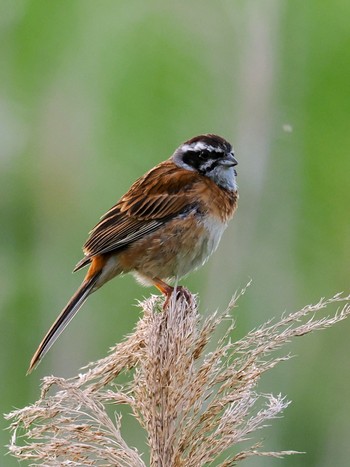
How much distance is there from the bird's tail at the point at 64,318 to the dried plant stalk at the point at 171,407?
38.2 inches

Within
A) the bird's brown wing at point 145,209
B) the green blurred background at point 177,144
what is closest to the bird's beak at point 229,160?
the bird's brown wing at point 145,209

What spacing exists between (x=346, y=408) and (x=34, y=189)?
4.91 m

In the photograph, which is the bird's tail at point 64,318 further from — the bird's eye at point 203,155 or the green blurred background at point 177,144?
the green blurred background at point 177,144

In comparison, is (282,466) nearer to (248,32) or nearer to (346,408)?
(346,408)

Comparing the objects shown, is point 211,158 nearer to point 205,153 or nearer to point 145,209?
point 205,153

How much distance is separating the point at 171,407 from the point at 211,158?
262 centimetres

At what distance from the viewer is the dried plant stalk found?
2674 millimetres

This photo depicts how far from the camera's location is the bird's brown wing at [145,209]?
16.3 ft

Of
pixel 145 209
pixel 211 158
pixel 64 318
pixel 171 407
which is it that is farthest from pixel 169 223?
pixel 171 407

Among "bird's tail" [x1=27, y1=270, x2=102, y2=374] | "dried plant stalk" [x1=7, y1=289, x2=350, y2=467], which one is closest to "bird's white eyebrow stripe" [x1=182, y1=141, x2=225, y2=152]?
"bird's tail" [x1=27, y1=270, x2=102, y2=374]

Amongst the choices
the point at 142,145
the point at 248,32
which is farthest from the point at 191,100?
the point at 248,32

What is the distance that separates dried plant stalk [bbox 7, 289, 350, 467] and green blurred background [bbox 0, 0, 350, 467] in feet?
12.8

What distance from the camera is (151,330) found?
3.01 meters

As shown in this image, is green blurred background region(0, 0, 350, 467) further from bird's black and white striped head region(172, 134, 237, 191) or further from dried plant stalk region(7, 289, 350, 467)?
dried plant stalk region(7, 289, 350, 467)
